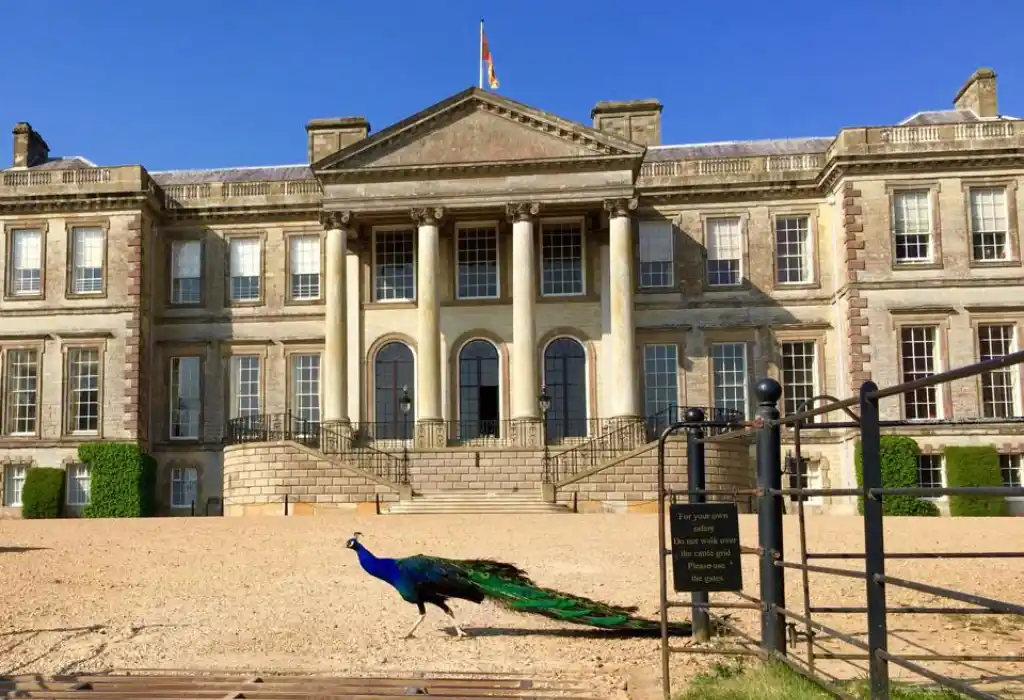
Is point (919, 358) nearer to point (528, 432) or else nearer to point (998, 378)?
point (998, 378)

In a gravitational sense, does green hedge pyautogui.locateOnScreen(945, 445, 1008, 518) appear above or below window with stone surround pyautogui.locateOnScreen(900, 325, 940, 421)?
below

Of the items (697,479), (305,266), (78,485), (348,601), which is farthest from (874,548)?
(78,485)

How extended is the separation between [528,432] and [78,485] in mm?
14113

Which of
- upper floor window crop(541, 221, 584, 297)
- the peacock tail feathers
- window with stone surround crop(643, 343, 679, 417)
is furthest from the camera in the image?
upper floor window crop(541, 221, 584, 297)

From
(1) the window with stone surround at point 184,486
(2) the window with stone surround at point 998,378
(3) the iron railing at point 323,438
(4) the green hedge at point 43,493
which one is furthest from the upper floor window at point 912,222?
(4) the green hedge at point 43,493

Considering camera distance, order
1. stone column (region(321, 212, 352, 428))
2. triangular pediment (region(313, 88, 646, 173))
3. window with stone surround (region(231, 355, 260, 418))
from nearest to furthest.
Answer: stone column (region(321, 212, 352, 428)), triangular pediment (region(313, 88, 646, 173)), window with stone surround (region(231, 355, 260, 418))

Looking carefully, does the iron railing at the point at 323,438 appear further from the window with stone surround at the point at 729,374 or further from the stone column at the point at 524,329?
the window with stone surround at the point at 729,374

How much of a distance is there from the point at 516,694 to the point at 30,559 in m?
10.6

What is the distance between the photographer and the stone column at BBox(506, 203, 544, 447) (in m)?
30.0

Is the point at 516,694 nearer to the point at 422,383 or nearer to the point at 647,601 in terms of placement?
the point at 647,601

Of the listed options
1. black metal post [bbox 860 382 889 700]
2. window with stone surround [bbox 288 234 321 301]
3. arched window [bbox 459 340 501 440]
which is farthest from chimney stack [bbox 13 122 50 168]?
black metal post [bbox 860 382 889 700]

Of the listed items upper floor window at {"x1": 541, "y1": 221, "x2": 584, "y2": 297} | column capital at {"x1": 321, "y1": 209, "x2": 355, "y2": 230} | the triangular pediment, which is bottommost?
upper floor window at {"x1": 541, "y1": 221, "x2": 584, "y2": 297}

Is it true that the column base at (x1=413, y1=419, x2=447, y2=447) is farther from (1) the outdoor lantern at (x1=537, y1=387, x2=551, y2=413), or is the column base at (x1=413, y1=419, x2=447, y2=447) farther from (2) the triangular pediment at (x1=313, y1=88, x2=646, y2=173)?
(2) the triangular pediment at (x1=313, y1=88, x2=646, y2=173)

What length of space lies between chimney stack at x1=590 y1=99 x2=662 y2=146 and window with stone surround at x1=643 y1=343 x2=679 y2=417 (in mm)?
8021
